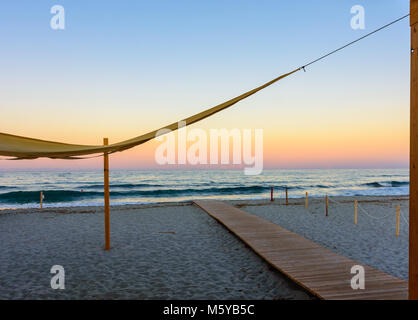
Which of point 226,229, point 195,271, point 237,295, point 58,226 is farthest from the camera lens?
point 58,226

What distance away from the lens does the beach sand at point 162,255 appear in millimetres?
4750

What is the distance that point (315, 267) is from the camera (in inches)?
202

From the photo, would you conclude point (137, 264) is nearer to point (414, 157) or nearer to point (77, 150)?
point (77, 150)

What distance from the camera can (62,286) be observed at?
4898 millimetres

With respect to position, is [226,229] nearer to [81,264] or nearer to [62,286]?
[81,264]

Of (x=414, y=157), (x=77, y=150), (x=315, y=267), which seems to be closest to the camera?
(x=414, y=157)

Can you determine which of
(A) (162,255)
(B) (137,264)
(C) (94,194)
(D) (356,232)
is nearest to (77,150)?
(B) (137,264)

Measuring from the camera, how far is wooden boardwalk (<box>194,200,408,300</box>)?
13.3 feet

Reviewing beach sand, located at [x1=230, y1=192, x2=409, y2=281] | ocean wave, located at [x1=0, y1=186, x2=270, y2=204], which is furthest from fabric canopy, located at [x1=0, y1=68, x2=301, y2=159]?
ocean wave, located at [x1=0, y1=186, x2=270, y2=204]

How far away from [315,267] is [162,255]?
3315 millimetres

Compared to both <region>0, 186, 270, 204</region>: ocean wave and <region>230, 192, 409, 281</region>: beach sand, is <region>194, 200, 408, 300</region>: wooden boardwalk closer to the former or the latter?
<region>230, 192, 409, 281</region>: beach sand

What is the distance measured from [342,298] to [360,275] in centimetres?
101
